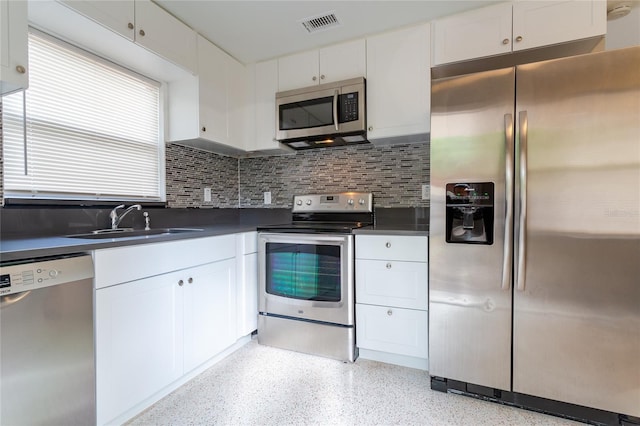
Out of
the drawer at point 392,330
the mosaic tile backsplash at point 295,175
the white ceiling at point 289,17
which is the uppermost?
the white ceiling at point 289,17

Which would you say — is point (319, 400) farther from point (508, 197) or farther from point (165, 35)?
point (165, 35)

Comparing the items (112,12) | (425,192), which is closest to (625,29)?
(425,192)

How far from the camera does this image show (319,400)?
1.60 m

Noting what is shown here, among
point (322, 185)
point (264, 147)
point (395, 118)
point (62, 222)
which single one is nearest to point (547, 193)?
point (395, 118)

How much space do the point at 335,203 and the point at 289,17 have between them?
1.37m

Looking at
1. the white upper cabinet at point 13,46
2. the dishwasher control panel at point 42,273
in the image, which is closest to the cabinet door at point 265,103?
the white upper cabinet at point 13,46

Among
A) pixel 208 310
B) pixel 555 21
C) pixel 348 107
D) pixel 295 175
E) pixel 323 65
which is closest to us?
pixel 555 21

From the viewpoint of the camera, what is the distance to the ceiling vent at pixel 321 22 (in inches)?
77.7

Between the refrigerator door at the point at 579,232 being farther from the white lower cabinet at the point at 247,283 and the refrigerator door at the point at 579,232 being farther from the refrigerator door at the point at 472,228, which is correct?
the white lower cabinet at the point at 247,283

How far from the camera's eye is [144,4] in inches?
68.4

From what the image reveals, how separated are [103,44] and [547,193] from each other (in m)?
2.50

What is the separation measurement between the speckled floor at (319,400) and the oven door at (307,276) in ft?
1.16

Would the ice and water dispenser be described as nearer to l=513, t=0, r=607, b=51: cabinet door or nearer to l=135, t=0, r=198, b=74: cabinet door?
l=513, t=0, r=607, b=51: cabinet door

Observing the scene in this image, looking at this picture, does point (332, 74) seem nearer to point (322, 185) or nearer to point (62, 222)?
point (322, 185)
